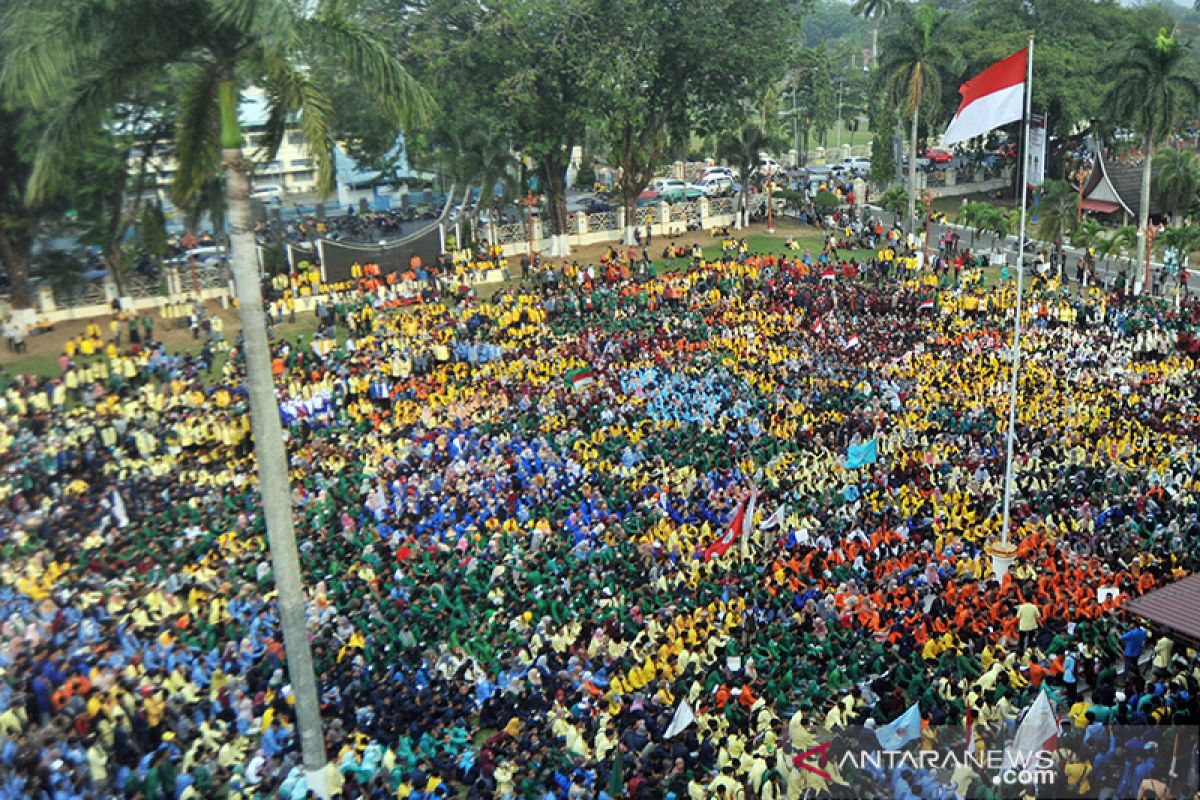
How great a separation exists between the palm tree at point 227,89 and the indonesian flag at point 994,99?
342 inches

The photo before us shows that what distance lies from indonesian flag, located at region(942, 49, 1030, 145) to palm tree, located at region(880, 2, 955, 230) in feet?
83.3

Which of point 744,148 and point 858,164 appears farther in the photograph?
point 858,164

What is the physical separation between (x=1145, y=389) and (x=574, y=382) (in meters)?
12.7

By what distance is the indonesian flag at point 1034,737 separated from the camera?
36.8 feet

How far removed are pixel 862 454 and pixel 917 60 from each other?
2601 cm

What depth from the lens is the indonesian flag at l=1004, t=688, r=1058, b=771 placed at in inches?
442

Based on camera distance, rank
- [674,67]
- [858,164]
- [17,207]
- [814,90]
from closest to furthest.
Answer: [17,207] → [674,67] → [814,90] → [858,164]

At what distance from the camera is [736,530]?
17016mm

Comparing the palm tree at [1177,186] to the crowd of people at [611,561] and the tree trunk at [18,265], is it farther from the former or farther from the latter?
the tree trunk at [18,265]

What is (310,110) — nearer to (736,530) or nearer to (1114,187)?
(736,530)

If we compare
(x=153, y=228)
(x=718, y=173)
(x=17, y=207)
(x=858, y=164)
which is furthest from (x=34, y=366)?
(x=858, y=164)

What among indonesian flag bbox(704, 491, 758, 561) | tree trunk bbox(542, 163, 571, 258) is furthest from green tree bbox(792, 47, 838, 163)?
indonesian flag bbox(704, 491, 758, 561)

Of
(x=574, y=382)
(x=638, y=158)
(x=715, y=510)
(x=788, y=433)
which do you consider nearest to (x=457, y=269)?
(x=638, y=158)

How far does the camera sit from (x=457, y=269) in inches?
1521
